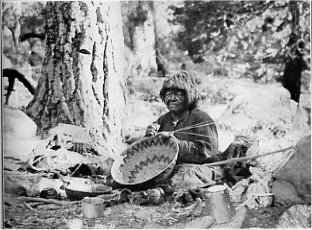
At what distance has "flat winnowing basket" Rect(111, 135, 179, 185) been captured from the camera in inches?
111

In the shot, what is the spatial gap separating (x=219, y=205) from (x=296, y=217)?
44 cm

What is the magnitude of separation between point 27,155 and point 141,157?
64cm

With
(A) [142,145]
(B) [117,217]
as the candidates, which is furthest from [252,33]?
(B) [117,217]

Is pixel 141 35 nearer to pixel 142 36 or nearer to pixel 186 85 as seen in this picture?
pixel 142 36

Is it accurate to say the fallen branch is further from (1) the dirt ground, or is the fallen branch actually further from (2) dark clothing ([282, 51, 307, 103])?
(2) dark clothing ([282, 51, 307, 103])

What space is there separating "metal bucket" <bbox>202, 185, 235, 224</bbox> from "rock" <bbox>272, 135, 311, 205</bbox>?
265 mm

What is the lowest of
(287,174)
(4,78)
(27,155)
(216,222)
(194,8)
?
(216,222)

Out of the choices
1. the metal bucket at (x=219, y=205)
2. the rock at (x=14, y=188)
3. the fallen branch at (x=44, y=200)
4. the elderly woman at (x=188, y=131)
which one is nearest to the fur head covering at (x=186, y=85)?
the elderly woman at (x=188, y=131)

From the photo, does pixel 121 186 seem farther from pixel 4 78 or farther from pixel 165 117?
pixel 4 78

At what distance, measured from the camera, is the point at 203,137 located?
2.82 meters

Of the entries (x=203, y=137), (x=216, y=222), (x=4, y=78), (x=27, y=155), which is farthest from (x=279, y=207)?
(x=4, y=78)

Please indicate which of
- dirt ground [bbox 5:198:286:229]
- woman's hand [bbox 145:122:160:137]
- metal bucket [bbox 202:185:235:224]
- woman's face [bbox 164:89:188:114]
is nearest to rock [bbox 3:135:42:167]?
dirt ground [bbox 5:198:286:229]

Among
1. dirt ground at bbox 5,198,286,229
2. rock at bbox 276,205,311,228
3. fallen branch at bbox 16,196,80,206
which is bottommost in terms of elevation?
rock at bbox 276,205,311,228

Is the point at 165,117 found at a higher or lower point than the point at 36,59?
lower
